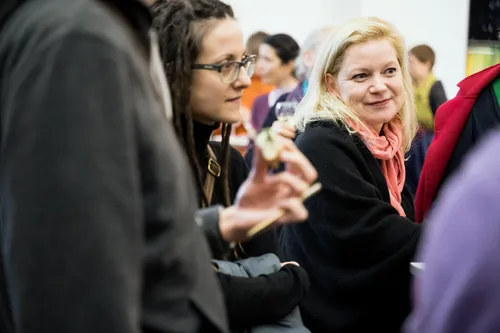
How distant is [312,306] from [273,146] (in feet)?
3.73

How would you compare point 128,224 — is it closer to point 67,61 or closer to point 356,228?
point 67,61

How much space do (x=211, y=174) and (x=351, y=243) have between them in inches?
23.9

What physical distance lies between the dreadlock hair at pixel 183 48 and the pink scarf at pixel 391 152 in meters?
0.76

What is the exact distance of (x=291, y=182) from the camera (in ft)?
4.41

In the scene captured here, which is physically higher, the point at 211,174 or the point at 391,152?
the point at 211,174

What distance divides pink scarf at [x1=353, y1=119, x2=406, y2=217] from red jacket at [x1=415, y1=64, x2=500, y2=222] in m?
0.10

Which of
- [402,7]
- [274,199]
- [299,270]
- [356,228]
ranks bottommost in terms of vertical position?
[402,7]

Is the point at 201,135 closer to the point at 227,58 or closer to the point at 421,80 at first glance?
the point at 227,58

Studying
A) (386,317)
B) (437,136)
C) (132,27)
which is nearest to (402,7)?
(437,136)

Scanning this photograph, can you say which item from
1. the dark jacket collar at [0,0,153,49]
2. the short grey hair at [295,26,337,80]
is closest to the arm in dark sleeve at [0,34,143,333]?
the dark jacket collar at [0,0,153,49]

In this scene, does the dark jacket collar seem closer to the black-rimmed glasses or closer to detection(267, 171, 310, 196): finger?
detection(267, 171, 310, 196): finger

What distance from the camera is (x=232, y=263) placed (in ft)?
5.75

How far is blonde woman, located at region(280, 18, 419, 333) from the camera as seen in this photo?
89.0 inches

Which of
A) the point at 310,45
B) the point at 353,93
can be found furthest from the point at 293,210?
the point at 310,45
